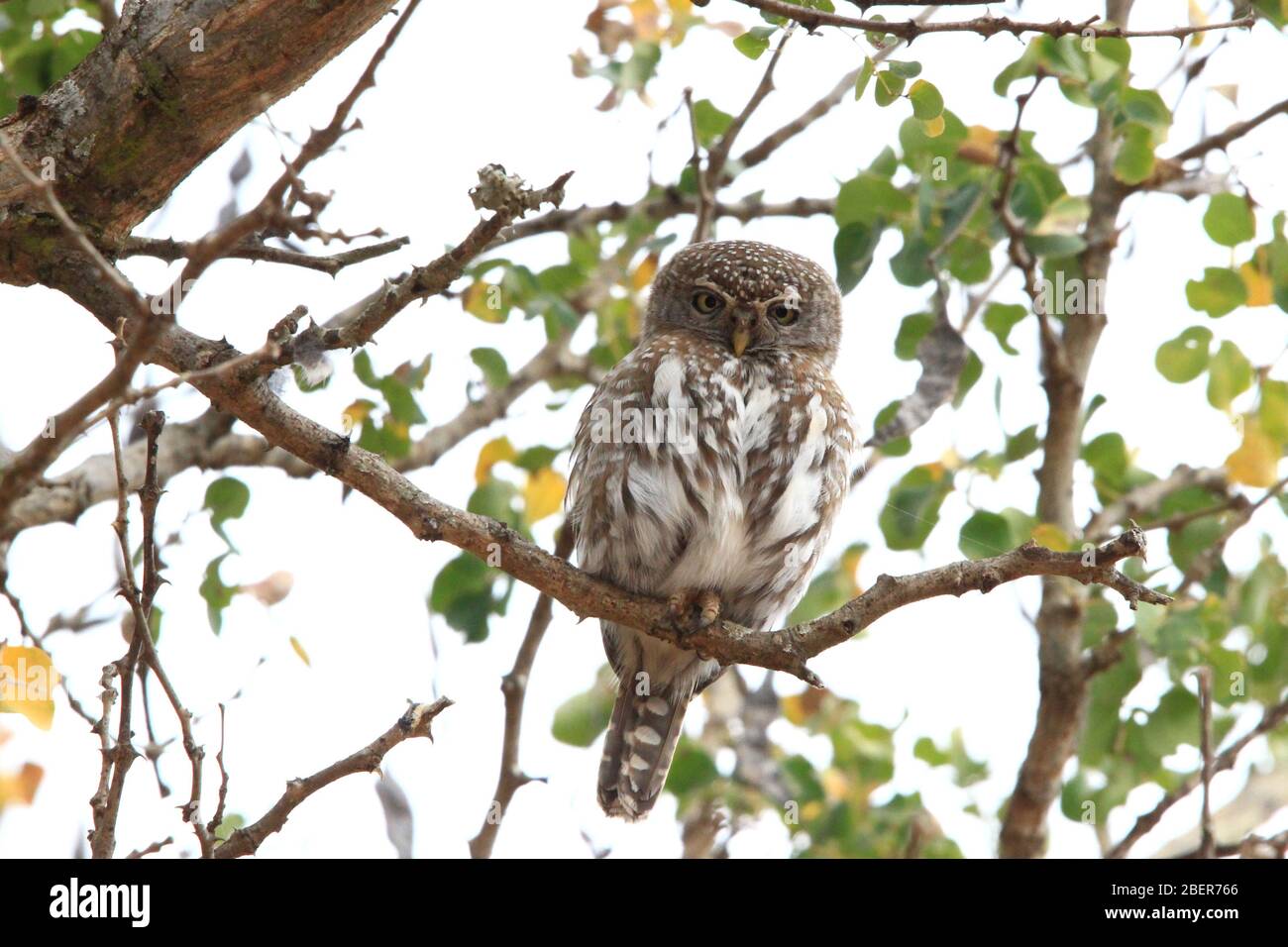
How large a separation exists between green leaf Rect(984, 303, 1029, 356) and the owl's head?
555 millimetres

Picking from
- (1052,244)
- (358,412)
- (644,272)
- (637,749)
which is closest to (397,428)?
(358,412)

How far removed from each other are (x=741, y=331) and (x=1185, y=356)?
1.52 m

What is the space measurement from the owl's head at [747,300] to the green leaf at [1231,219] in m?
1.29

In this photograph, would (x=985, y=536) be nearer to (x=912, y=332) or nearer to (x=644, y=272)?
(x=912, y=332)

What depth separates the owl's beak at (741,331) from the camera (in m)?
4.38

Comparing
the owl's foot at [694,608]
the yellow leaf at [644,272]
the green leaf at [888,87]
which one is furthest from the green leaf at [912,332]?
the green leaf at [888,87]

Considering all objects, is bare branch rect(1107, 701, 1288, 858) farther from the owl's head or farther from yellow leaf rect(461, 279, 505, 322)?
yellow leaf rect(461, 279, 505, 322)

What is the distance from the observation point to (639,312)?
5582 millimetres

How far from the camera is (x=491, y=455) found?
5117 millimetres

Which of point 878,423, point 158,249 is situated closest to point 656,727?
point 878,423

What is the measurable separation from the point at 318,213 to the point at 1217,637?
3328mm

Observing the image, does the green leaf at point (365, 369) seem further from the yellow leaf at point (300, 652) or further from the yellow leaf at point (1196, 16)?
the yellow leaf at point (1196, 16)

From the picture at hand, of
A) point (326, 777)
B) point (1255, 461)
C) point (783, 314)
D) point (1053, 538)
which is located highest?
point (783, 314)
